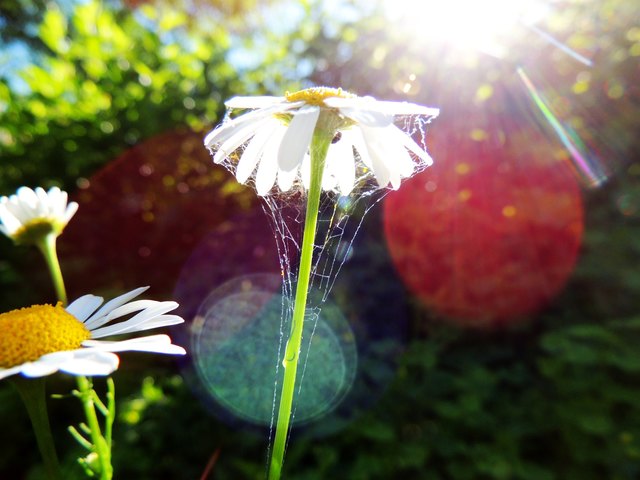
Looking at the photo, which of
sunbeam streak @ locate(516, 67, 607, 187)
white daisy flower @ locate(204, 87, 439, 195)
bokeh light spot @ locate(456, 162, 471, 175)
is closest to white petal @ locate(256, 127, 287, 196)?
white daisy flower @ locate(204, 87, 439, 195)

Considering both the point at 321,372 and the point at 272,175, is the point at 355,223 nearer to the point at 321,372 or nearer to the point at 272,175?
the point at 321,372

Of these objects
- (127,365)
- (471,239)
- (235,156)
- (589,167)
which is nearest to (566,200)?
(589,167)

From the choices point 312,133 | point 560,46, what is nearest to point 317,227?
point 312,133

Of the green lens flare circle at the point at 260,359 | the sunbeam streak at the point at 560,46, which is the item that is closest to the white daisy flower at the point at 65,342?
the green lens flare circle at the point at 260,359

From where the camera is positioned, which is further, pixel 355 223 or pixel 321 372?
pixel 355 223

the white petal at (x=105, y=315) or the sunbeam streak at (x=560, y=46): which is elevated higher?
the sunbeam streak at (x=560, y=46)

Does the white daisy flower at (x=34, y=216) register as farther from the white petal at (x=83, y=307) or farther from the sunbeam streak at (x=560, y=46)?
the sunbeam streak at (x=560, y=46)

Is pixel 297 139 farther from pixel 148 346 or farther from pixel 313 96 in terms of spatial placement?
pixel 148 346
